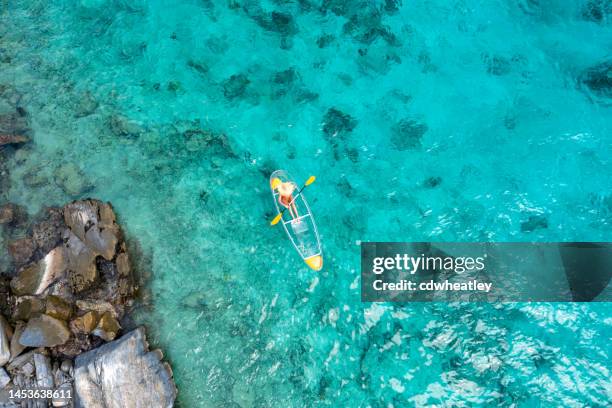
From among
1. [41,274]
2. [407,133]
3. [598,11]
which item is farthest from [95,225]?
[598,11]

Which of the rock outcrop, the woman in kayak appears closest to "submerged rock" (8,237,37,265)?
the rock outcrop

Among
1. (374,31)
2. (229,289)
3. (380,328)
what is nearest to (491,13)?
(374,31)

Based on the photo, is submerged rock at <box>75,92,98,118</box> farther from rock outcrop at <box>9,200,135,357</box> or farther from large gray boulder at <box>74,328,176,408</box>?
large gray boulder at <box>74,328,176,408</box>

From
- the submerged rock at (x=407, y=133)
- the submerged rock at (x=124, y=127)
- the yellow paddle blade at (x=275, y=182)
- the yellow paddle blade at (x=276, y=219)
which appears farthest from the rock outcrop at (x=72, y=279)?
the submerged rock at (x=407, y=133)

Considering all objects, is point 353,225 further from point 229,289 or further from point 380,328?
point 229,289

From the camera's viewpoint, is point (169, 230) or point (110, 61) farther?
point (110, 61)

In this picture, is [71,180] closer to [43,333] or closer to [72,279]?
[72,279]
